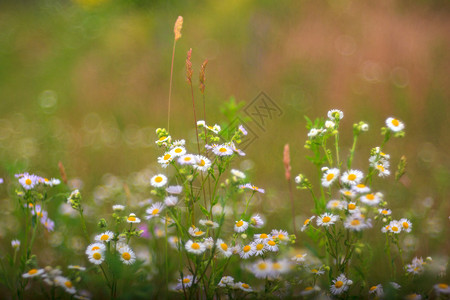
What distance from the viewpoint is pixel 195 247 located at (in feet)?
3.13

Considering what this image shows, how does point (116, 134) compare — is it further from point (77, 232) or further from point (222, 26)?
point (222, 26)

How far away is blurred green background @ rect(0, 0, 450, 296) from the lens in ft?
7.98

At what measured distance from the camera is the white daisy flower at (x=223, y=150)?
3.37 ft

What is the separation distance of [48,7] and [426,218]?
6.84m

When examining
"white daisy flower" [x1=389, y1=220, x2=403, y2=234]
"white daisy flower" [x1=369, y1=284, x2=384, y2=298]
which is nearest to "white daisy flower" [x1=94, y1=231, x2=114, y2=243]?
"white daisy flower" [x1=369, y1=284, x2=384, y2=298]

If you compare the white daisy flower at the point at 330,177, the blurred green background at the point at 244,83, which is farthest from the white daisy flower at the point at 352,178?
the blurred green background at the point at 244,83

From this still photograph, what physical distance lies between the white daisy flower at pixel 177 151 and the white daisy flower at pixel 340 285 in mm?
615

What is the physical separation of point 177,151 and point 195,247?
307 millimetres

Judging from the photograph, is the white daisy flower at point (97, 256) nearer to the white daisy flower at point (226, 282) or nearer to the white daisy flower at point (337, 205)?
the white daisy flower at point (226, 282)

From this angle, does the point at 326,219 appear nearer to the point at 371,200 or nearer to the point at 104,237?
the point at 371,200

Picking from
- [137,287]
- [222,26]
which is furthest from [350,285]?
[222,26]

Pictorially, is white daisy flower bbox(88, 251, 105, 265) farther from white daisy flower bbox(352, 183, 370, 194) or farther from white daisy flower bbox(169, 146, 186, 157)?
white daisy flower bbox(352, 183, 370, 194)

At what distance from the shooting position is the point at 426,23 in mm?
3812

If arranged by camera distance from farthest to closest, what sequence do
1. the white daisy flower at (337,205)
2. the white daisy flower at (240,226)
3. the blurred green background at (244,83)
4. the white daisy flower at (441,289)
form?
the blurred green background at (244,83) → the white daisy flower at (240,226) → the white daisy flower at (337,205) → the white daisy flower at (441,289)
